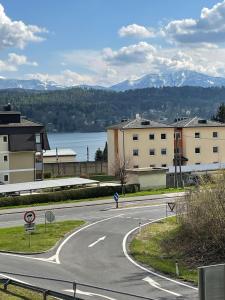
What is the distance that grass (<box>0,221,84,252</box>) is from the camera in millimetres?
30375

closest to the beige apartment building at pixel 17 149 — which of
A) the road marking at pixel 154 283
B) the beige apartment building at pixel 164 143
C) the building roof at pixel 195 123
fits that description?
the beige apartment building at pixel 164 143

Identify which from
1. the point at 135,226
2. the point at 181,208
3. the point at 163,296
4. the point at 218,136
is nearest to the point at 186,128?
the point at 218,136

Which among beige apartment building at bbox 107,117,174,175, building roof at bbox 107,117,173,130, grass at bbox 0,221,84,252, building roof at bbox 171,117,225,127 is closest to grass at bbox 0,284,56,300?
grass at bbox 0,221,84,252

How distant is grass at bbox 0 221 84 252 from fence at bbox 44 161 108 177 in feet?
147

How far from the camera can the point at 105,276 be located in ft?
76.8

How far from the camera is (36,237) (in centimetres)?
3381

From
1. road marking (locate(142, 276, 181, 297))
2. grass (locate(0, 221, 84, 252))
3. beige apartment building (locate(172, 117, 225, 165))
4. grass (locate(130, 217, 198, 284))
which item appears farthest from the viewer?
beige apartment building (locate(172, 117, 225, 165))

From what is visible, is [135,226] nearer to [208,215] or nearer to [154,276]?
[208,215]

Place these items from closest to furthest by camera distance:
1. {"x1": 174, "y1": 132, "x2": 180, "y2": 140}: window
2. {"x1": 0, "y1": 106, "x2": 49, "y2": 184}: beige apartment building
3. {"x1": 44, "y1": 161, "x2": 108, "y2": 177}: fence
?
1. {"x1": 0, "y1": 106, "x2": 49, "y2": 184}: beige apartment building
2. {"x1": 174, "y1": 132, "x2": 180, "y2": 140}: window
3. {"x1": 44, "y1": 161, "x2": 108, "y2": 177}: fence

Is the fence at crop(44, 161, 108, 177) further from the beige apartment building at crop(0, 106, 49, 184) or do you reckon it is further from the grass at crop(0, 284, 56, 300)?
the grass at crop(0, 284, 56, 300)

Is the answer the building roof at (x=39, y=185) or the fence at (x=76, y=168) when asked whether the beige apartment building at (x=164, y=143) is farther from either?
the building roof at (x=39, y=185)

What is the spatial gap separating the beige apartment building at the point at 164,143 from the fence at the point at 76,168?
192 inches

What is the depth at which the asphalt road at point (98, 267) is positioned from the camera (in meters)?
20.6

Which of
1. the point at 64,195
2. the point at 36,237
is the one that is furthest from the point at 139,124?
the point at 36,237
